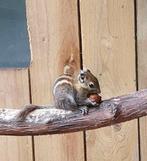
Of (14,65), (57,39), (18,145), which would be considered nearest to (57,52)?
(57,39)

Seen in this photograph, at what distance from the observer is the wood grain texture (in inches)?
63.6

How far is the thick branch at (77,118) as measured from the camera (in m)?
1.13

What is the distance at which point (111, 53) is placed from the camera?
5.37ft

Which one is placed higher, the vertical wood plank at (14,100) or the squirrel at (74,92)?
the squirrel at (74,92)

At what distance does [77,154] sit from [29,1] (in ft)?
1.78

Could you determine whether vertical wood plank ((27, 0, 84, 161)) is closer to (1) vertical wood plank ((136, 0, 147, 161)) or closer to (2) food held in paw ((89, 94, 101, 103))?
(1) vertical wood plank ((136, 0, 147, 161))

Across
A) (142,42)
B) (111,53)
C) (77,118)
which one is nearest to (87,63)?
(111,53)

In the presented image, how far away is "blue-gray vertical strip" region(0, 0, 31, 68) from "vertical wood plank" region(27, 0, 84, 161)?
24 millimetres

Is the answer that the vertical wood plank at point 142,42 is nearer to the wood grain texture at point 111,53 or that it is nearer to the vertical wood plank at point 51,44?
the wood grain texture at point 111,53

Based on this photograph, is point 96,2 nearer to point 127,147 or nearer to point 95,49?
point 95,49

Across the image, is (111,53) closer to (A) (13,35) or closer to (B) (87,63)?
(B) (87,63)

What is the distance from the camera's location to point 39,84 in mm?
1689

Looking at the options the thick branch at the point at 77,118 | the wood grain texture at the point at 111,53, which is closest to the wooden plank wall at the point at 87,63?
the wood grain texture at the point at 111,53

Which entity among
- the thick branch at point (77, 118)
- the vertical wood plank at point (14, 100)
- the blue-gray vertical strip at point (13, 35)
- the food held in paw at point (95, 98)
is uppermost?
the blue-gray vertical strip at point (13, 35)
